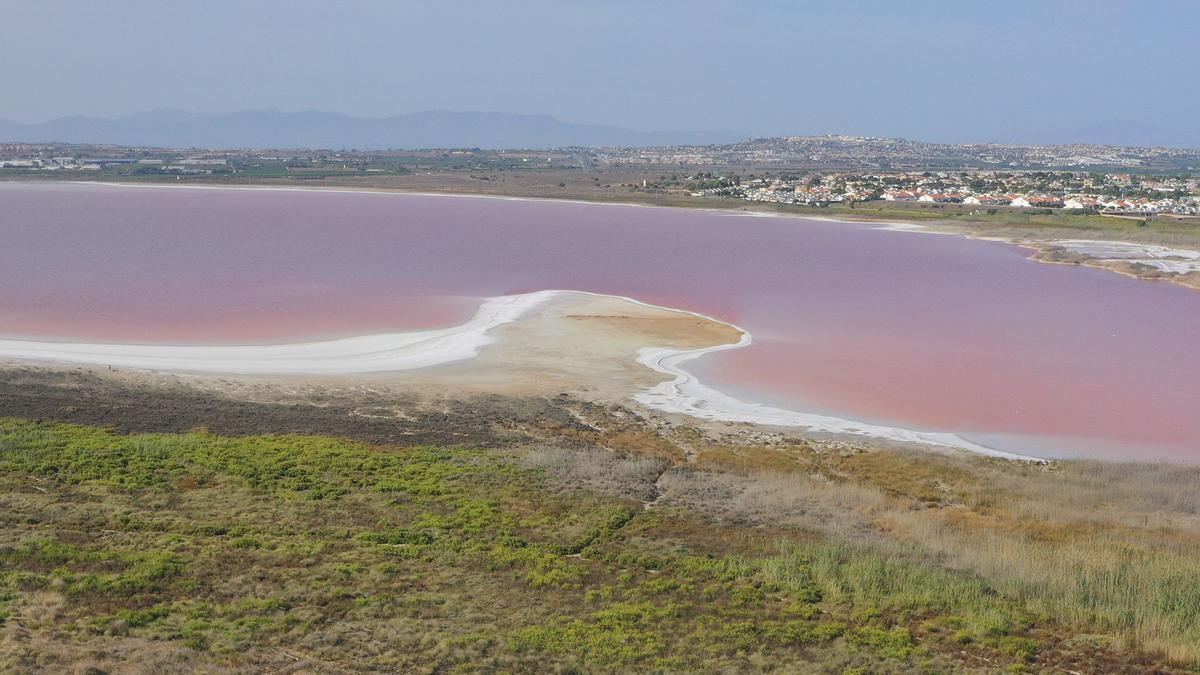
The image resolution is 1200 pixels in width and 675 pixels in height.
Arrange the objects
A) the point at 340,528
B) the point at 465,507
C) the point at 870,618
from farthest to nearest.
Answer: the point at 465,507 < the point at 340,528 < the point at 870,618

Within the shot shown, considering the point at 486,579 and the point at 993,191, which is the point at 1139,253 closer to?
the point at 993,191

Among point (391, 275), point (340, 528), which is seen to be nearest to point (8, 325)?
point (391, 275)

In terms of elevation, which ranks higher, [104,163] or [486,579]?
[104,163]

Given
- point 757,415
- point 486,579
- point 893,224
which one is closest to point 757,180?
point 893,224

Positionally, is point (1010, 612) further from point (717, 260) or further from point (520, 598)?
point (717, 260)

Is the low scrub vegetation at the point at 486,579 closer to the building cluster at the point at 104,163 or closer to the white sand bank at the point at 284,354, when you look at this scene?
the white sand bank at the point at 284,354

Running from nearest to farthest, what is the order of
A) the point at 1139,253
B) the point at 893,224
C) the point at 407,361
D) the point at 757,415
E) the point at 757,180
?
the point at 757,415 < the point at 407,361 < the point at 1139,253 < the point at 893,224 < the point at 757,180

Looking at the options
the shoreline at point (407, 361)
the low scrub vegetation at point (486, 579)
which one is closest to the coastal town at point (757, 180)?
the shoreline at point (407, 361)
